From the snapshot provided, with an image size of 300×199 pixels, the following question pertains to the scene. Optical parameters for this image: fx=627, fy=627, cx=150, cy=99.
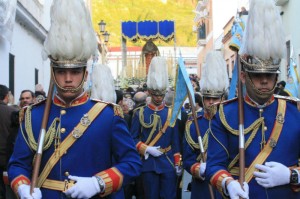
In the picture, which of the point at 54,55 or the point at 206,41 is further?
the point at 206,41

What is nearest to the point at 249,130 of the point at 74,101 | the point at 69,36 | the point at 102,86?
the point at 74,101

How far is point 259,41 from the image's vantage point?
14.3 feet

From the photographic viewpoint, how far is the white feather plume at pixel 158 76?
960 cm

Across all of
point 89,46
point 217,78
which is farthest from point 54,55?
point 217,78

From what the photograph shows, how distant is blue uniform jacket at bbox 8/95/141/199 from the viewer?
433 centimetres

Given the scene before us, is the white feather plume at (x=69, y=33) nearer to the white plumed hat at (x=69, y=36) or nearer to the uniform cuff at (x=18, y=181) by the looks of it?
the white plumed hat at (x=69, y=36)

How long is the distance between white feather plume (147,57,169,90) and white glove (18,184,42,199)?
215 inches

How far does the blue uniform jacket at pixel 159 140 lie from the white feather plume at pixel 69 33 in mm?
4386

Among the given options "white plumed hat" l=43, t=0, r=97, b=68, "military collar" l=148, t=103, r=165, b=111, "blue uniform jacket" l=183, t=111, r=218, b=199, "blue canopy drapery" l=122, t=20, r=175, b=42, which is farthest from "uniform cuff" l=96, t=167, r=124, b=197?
"blue canopy drapery" l=122, t=20, r=175, b=42

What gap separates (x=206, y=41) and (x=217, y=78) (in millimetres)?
47186

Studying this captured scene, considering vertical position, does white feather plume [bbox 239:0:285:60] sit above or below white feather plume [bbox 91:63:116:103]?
above

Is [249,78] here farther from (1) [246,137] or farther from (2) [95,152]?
(2) [95,152]

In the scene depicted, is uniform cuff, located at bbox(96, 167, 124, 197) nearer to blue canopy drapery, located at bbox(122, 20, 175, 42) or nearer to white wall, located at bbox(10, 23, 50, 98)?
white wall, located at bbox(10, 23, 50, 98)

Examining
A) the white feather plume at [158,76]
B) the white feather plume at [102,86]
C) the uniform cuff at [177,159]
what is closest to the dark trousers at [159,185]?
the uniform cuff at [177,159]
